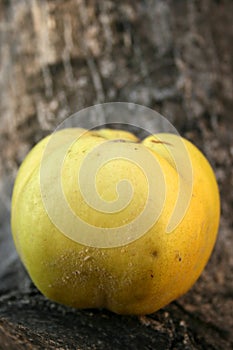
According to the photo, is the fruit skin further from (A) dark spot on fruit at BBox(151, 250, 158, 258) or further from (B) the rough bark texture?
(B) the rough bark texture

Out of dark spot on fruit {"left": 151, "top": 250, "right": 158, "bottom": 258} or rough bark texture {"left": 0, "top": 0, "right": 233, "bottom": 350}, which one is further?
rough bark texture {"left": 0, "top": 0, "right": 233, "bottom": 350}

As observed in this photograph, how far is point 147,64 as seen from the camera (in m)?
2.02

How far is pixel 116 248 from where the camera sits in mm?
1077

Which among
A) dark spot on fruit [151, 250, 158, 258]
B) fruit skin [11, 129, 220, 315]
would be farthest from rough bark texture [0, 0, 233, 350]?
dark spot on fruit [151, 250, 158, 258]

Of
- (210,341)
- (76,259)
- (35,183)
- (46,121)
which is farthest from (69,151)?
(46,121)

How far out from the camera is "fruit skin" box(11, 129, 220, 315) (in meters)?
1.08

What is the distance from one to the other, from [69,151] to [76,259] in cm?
23

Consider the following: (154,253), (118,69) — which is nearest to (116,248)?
(154,253)

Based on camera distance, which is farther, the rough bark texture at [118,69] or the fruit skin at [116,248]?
the rough bark texture at [118,69]

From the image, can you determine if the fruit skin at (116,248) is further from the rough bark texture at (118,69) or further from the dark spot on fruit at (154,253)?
the rough bark texture at (118,69)

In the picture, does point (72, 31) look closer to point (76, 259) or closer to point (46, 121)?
point (46, 121)

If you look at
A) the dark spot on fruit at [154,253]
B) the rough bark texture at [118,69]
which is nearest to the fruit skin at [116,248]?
the dark spot on fruit at [154,253]

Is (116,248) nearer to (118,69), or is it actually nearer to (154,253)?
(154,253)

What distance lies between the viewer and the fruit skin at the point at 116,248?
3.55 ft
